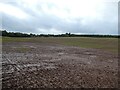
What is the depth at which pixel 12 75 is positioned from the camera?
1063cm

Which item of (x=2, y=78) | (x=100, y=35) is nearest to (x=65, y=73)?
(x=2, y=78)

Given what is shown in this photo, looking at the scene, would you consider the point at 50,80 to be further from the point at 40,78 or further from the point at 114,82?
the point at 114,82

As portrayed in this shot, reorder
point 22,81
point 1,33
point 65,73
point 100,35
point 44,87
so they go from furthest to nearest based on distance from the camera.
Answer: point 100,35 < point 1,33 < point 65,73 < point 22,81 < point 44,87

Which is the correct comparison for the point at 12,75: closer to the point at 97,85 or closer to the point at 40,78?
the point at 40,78

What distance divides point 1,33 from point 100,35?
40.5 metres

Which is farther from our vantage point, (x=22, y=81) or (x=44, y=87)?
(x=22, y=81)

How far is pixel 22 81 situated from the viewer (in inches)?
374

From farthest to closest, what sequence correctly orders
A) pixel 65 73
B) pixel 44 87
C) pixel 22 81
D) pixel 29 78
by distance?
pixel 65 73 → pixel 29 78 → pixel 22 81 → pixel 44 87

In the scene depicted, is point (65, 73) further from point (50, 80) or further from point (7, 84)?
point (7, 84)

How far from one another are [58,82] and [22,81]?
1.60 metres

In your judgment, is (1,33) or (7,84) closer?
(7,84)

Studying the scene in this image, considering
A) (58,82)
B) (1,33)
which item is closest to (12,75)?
(58,82)

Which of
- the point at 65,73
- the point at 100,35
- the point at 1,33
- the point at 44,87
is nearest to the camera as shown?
the point at 44,87

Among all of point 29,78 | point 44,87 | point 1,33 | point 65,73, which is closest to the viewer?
point 44,87
